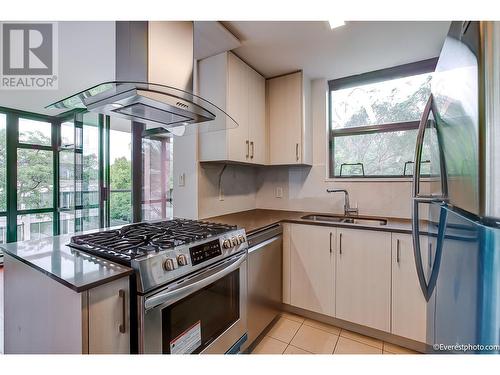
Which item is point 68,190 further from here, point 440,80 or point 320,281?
point 440,80

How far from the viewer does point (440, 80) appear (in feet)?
3.10

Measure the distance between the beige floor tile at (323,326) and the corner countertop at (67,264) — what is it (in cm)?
169

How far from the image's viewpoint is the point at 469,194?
63 centimetres

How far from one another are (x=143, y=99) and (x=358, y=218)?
1949 millimetres

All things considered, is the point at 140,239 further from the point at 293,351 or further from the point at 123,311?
the point at 293,351

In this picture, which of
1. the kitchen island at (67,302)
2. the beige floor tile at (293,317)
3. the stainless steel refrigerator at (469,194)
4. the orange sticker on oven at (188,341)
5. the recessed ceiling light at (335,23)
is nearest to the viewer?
the stainless steel refrigerator at (469,194)

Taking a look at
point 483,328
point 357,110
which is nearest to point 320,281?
point 483,328

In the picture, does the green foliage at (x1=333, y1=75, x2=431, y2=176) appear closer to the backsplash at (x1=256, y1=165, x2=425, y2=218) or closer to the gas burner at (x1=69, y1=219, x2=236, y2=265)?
the backsplash at (x1=256, y1=165, x2=425, y2=218)

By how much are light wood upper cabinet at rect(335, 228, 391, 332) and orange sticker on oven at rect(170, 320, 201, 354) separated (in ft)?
3.92

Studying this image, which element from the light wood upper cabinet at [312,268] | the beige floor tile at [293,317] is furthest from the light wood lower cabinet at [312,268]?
the beige floor tile at [293,317]

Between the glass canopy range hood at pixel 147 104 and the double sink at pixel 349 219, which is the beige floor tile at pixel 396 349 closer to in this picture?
the double sink at pixel 349 219

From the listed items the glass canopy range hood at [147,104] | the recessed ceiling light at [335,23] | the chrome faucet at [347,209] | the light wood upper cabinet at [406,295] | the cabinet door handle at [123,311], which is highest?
the recessed ceiling light at [335,23]

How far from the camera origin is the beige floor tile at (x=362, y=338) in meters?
1.72

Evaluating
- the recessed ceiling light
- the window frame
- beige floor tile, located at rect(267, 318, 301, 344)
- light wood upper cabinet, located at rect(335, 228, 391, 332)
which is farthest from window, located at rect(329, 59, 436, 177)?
the window frame
